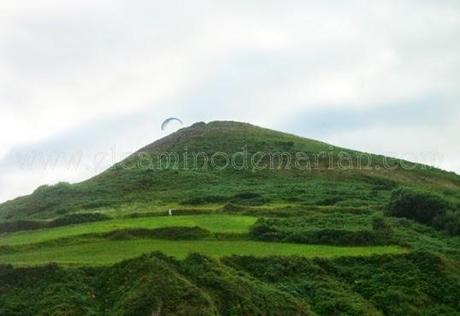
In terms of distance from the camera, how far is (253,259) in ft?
101

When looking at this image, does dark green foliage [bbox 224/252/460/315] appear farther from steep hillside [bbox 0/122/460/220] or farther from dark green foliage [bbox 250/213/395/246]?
steep hillside [bbox 0/122/460/220]

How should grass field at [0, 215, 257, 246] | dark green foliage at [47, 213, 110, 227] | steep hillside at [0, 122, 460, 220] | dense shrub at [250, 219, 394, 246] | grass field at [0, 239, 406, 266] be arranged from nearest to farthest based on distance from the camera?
1. grass field at [0, 239, 406, 266]
2. dense shrub at [250, 219, 394, 246]
3. grass field at [0, 215, 257, 246]
4. dark green foliage at [47, 213, 110, 227]
5. steep hillside at [0, 122, 460, 220]

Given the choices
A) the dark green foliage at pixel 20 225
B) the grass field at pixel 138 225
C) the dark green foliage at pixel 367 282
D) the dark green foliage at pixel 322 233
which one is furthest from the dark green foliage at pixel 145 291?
the dark green foliage at pixel 20 225

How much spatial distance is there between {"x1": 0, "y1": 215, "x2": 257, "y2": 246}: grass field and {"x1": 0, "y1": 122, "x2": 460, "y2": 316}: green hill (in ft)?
0.40

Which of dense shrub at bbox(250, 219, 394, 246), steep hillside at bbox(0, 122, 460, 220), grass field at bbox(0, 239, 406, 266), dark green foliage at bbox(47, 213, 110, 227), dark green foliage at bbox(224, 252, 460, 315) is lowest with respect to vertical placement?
dark green foliage at bbox(224, 252, 460, 315)

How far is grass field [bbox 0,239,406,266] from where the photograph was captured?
1256 inches

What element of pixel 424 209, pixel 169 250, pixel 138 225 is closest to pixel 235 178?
pixel 424 209

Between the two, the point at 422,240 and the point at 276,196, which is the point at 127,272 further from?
the point at 276,196

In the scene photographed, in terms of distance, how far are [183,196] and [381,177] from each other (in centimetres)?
2002

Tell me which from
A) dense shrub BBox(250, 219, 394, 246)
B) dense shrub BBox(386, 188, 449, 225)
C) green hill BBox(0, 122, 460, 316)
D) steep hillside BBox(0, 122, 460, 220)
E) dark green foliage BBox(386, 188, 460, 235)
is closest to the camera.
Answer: green hill BBox(0, 122, 460, 316)

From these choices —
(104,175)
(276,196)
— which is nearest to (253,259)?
(276,196)

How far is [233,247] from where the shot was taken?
1356 inches

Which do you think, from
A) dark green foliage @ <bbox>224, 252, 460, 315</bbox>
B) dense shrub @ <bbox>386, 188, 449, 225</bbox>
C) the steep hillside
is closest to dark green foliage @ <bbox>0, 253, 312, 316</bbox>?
dark green foliage @ <bbox>224, 252, 460, 315</bbox>

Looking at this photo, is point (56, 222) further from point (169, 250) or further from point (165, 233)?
point (169, 250)
